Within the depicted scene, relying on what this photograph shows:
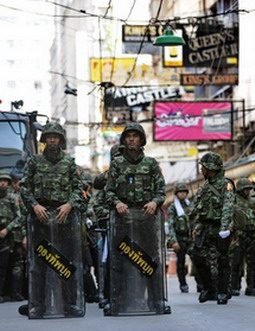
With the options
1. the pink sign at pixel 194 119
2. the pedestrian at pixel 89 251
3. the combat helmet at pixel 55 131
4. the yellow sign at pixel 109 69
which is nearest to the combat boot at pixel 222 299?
the pedestrian at pixel 89 251

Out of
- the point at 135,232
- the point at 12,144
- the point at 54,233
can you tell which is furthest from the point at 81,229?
the point at 12,144

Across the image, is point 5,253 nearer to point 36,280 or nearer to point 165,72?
point 36,280

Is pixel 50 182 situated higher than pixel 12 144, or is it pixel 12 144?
pixel 50 182

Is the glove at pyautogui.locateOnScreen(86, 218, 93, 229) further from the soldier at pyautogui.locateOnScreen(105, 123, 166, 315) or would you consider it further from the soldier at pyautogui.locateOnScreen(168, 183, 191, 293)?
the soldier at pyautogui.locateOnScreen(105, 123, 166, 315)

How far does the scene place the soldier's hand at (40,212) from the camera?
1110cm

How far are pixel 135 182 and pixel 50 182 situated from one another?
35.6 inches

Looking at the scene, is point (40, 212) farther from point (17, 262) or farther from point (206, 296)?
point (17, 262)

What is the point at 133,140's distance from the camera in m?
11.4

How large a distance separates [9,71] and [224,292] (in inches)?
5568

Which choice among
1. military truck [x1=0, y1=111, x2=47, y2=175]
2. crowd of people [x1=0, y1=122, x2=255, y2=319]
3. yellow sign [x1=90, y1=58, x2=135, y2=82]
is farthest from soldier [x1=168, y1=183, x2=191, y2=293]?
yellow sign [x1=90, y1=58, x2=135, y2=82]

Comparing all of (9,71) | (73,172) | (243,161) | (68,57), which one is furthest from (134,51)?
(9,71)

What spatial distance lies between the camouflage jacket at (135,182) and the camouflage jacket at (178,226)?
6.09 metres

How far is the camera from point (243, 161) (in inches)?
1265

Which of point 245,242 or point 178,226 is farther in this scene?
point 178,226
